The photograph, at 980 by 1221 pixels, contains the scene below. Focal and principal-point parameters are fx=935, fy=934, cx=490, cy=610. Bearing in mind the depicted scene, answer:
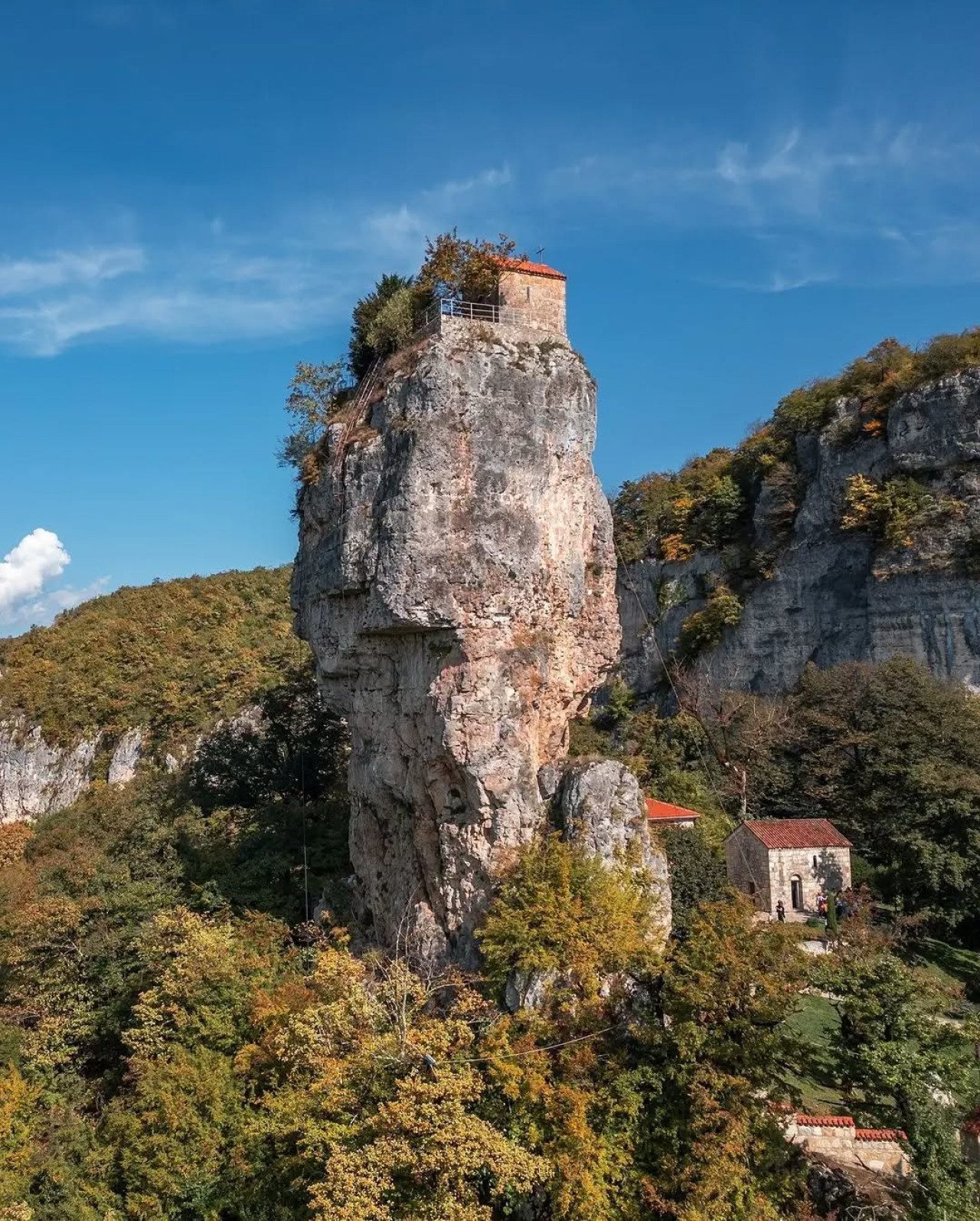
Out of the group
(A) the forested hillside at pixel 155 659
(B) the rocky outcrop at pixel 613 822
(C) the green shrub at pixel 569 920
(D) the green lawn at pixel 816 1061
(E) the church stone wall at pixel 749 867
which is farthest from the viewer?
(A) the forested hillside at pixel 155 659

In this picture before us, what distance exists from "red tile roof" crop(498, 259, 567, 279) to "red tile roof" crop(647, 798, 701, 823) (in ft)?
45.3

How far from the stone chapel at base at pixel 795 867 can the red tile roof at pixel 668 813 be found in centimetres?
176

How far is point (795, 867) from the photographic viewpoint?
2445 cm

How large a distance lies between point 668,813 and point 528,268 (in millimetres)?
14970

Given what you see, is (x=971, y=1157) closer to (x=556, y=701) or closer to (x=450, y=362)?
(x=556, y=701)

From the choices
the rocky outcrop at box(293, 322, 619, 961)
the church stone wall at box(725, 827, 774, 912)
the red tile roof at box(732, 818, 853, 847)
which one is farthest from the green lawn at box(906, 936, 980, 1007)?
the rocky outcrop at box(293, 322, 619, 961)

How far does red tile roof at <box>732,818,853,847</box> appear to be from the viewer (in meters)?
24.5

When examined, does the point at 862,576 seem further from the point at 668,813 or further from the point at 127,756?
the point at 127,756

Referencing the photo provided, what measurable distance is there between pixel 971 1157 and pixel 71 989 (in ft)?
53.1

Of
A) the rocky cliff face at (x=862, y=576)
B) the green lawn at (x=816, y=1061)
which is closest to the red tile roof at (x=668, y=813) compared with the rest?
the green lawn at (x=816, y=1061)

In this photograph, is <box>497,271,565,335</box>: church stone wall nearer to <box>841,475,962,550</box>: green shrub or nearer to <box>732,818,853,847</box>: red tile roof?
<box>732,818,853,847</box>: red tile roof

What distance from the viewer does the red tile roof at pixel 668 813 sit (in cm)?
2528

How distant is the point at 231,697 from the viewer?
40.1m

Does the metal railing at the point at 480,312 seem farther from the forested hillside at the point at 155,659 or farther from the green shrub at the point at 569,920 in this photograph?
the forested hillside at the point at 155,659
